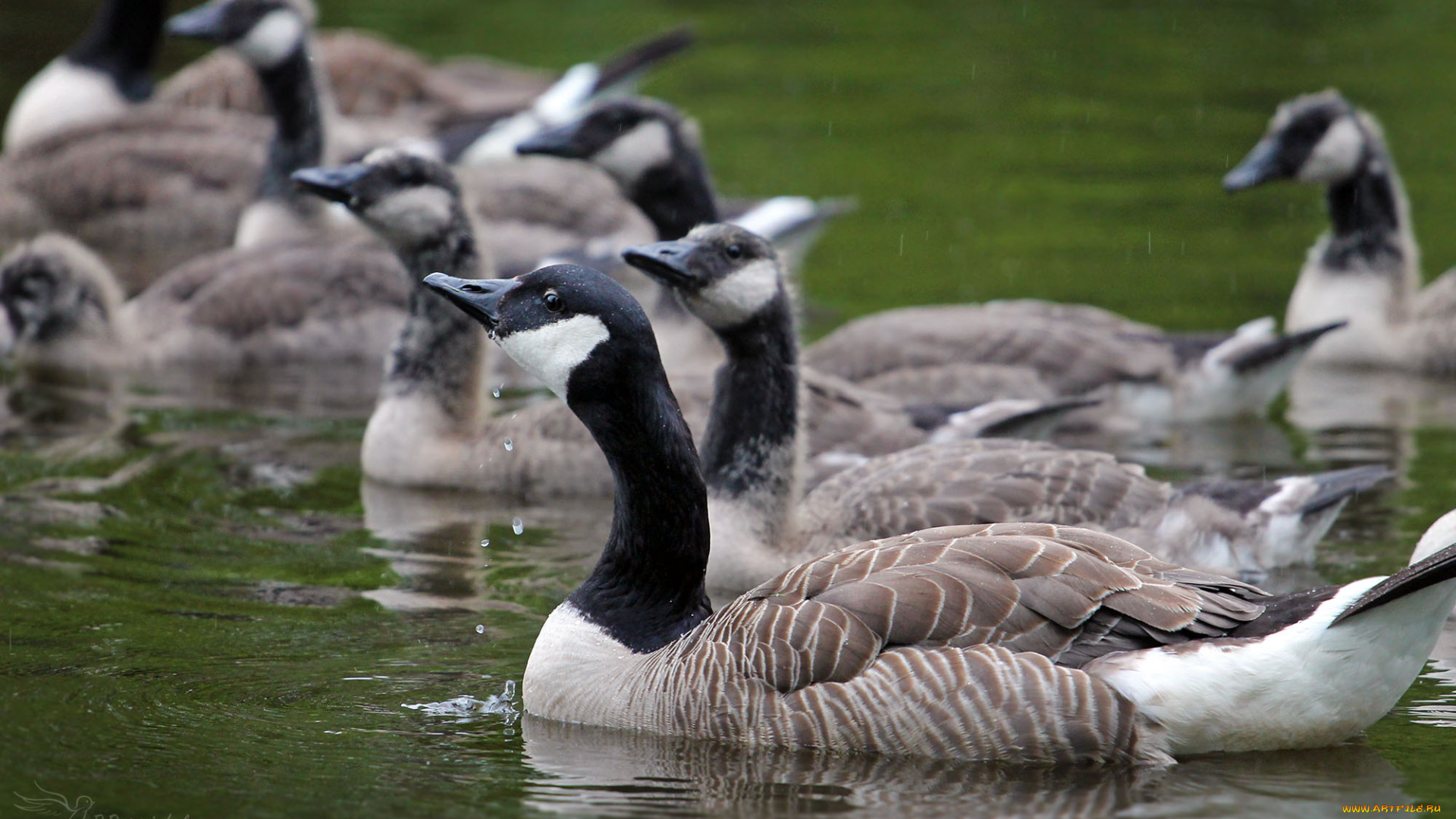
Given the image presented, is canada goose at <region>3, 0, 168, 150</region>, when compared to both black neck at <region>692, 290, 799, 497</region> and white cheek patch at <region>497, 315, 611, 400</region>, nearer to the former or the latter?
black neck at <region>692, 290, 799, 497</region>

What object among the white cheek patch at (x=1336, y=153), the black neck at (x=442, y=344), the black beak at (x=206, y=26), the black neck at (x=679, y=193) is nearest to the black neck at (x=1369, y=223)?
the white cheek patch at (x=1336, y=153)

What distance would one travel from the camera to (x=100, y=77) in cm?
2056

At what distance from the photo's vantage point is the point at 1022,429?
1092 centimetres

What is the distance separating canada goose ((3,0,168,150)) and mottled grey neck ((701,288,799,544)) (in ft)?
41.2

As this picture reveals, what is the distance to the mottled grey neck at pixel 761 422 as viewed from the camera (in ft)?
31.0

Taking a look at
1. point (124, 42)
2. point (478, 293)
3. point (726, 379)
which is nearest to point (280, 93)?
point (124, 42)

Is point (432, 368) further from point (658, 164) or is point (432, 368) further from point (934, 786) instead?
point (934, 786)

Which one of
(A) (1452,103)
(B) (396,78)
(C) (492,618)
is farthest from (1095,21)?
(C) (492,618)

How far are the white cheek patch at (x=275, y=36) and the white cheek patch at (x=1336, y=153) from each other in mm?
8196

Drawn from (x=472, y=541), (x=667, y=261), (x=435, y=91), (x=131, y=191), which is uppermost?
(x=667, y=261)

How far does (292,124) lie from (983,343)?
7296 mm

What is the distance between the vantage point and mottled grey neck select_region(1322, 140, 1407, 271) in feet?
47.6
